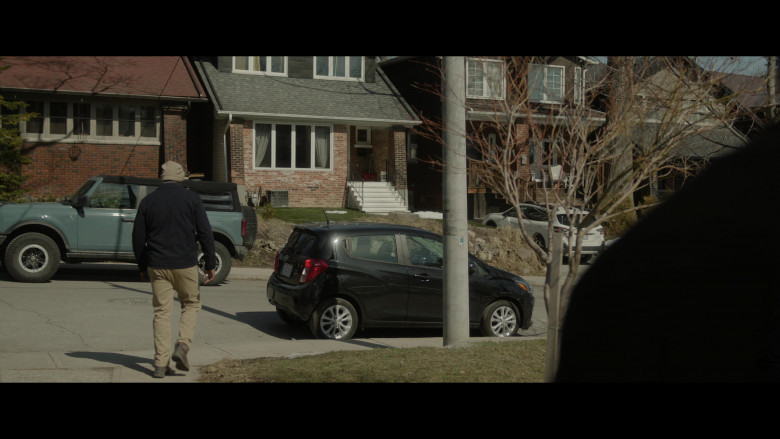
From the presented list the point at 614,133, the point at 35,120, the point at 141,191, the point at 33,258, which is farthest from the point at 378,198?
the point at 614,133

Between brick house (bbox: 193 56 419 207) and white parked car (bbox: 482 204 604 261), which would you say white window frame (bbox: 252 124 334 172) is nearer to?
brick house (bbox: 193 56 419 207)

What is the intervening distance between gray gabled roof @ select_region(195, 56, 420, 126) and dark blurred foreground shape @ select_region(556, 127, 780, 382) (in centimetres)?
2583

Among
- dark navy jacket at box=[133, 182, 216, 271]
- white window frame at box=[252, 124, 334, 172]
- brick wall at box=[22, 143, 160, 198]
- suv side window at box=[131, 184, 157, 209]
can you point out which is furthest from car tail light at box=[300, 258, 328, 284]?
white window frame at box=[252, 124, 334, 172]

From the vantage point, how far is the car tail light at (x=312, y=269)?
1077 cm

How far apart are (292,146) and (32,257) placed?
46.6ft

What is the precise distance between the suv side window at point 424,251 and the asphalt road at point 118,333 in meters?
1.19

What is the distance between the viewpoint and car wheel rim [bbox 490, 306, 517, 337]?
11.7 meters

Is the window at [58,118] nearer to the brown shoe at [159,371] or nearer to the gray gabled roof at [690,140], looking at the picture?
the gray gabled roof at [690,140]

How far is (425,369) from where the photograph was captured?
724 cm

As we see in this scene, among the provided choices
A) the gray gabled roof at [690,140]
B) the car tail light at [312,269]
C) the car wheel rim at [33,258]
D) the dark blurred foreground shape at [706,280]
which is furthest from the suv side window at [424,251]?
the dark blurred foreground shape at [706,280]

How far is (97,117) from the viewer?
83.8 ft

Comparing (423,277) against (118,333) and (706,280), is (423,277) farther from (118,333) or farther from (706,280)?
(706,280)

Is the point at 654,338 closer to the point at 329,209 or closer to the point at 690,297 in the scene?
the point at 690,297
